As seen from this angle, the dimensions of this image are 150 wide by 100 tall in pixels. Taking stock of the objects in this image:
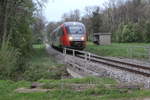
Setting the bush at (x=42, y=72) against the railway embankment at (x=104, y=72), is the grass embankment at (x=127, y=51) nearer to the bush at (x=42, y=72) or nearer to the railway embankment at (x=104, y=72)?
the railway embankment at (x=104, y=72)

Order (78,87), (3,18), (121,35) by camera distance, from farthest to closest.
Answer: (121,35) → (3,18) → (78,87)

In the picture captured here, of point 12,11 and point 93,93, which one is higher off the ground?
point 12,11

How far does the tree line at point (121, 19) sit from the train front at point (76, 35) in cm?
2933

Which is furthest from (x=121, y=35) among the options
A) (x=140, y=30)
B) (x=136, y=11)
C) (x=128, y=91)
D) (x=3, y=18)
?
(x=128, y=91)

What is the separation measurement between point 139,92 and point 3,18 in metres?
15.8

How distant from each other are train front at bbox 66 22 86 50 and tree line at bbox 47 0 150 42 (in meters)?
29.3

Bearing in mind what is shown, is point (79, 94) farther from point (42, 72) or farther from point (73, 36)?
point (73, 36)

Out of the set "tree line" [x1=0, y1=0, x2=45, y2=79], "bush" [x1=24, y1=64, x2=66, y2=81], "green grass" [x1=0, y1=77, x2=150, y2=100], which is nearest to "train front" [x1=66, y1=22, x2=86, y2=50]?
"tree line" [x1=0, y1=0, x2=45, y2=79]

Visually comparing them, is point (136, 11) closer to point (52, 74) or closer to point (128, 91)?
point (52, 74)

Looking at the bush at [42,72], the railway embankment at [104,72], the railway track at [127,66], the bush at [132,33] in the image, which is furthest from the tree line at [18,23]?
the bush at [132,33]

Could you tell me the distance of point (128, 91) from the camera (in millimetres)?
6012

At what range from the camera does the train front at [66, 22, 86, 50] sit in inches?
851

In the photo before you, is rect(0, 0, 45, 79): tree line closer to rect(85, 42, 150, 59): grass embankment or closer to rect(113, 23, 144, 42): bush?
rect(85, 42, 150, 59): grass embankment

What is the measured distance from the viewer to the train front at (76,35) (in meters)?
21.6
